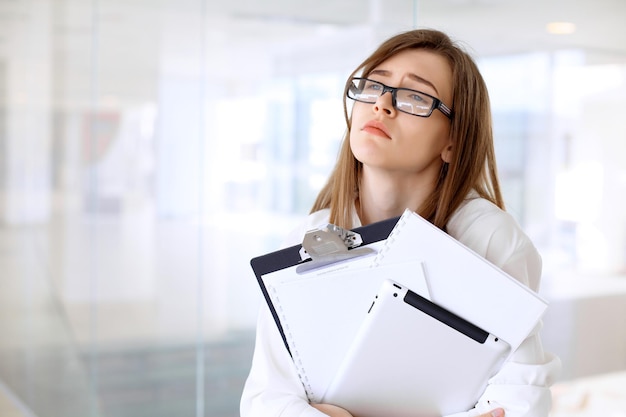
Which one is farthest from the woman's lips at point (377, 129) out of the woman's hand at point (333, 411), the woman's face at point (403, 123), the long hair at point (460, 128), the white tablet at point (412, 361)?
the woman's hand at point (333, 411)

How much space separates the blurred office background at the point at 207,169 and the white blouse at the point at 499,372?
0.91m

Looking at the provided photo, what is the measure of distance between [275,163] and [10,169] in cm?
264

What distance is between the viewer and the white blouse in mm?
1237

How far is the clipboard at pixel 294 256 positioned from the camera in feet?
4.09

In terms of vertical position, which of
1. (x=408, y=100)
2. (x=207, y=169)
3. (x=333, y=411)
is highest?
(x=408, y=100)

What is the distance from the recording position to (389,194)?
142 cm

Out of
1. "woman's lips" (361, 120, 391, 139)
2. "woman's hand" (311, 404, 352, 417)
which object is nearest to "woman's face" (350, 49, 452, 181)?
"woman's lips" (361, 120, 391, 139)

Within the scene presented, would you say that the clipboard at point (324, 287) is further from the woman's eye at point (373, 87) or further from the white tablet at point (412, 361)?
the woman's eye at point (373, 87)

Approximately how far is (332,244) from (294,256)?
0.26 ft

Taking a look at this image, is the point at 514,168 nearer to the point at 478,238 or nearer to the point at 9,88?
the point at 478,238

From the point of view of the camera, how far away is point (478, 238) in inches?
51.6

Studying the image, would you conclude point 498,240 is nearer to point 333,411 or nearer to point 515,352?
point 515,352

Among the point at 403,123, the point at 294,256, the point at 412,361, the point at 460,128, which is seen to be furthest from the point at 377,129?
the point at 412,361

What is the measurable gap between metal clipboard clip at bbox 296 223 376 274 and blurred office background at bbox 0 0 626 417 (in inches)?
43.5
